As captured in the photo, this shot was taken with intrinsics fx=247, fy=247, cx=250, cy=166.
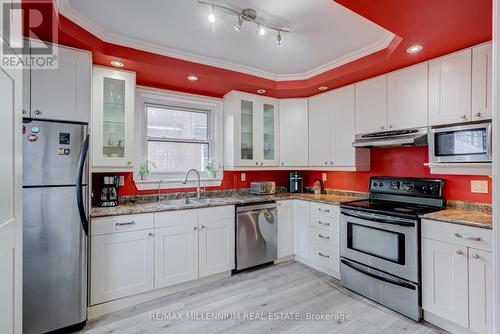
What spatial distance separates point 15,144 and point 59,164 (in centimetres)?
100

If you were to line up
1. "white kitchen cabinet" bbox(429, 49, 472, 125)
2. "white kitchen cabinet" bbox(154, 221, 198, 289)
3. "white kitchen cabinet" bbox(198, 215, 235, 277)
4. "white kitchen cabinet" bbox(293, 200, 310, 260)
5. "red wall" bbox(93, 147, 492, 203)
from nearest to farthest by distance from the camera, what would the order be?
"white kitchen cabinet" bbox(429, 49, 472, 125), "red wall" bbox(93, 147, 492, 203), "white kitchen cabinet" bbox(154, 221, 198, 289), "white kitchen cabinet" bbox(198, 215, 235, 277), "white kitchen cabinet" bbox(293, 200, 310, 260)

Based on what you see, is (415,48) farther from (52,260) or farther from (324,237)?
(52,260)

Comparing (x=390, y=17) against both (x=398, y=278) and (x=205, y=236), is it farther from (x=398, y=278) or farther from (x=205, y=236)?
(x=205, y=236)

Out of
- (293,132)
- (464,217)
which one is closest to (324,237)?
(464,217)

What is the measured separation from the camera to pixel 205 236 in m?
2.82

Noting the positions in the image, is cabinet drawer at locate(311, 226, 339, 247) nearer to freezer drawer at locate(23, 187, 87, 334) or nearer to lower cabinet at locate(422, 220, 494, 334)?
lower cabinet at locate(422, 220, 494, 334)

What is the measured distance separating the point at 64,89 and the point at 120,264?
5.35 feet

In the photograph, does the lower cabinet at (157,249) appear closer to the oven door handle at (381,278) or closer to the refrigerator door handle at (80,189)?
the refrigerator door handle at (80,189)

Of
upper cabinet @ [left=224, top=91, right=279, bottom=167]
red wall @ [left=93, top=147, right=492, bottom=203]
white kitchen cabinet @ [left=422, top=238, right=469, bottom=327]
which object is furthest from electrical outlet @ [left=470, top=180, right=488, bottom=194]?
upper cabinet @ [left=224, top=91, right=279, bottom=167]

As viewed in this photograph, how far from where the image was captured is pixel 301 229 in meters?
3.42

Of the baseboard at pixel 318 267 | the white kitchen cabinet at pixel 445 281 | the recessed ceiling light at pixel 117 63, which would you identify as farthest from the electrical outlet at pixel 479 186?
the recessed ceiling light at pixel 117 63

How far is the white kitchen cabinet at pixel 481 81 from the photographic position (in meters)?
2.04

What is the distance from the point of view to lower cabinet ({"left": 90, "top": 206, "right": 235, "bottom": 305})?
226 cm

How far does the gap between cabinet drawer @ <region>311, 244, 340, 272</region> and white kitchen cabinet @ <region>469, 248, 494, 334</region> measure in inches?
48.7
